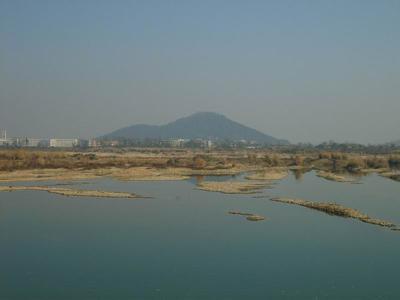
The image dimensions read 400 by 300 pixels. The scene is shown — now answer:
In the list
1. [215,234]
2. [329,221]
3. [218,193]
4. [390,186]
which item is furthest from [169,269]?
[390,186]

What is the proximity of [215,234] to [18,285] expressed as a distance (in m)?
6.98

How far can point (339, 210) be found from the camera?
1998cm

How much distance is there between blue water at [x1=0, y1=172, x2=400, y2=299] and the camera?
10391 mm

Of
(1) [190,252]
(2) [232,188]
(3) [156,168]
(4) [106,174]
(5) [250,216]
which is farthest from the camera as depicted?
(3) [156,168]

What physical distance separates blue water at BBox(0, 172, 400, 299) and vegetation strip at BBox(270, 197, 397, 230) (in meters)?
0.56

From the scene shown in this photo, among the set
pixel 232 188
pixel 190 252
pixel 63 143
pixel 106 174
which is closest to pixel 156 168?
pixel 106 174

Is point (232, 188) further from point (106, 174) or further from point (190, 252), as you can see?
point (190, 252)

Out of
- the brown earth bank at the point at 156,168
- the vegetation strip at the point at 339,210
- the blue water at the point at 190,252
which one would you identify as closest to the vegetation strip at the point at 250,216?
the blue water at the point at 190,252

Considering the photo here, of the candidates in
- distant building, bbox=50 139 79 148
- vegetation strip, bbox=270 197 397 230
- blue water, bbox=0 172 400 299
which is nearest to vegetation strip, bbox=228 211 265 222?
blue water, bbox=0 172 400 299

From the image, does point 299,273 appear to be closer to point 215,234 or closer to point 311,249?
point 311,249

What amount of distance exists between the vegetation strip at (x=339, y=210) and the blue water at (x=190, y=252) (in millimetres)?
561

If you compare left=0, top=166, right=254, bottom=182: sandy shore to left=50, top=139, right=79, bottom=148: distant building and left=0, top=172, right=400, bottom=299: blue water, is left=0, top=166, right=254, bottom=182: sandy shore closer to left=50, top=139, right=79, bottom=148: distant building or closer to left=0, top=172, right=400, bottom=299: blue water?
left=0, top=172, right=400, bottom=299: blue water

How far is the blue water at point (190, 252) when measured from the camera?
34.1ft

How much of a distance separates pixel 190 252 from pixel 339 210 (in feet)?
29.6
